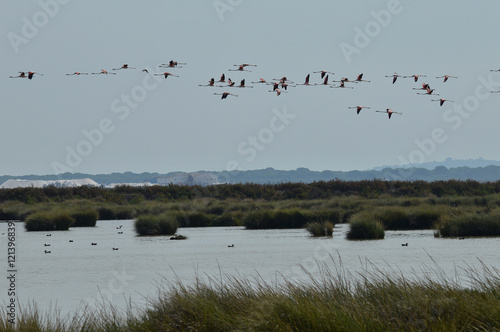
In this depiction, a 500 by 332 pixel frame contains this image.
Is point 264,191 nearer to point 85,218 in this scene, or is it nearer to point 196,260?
point 85,218

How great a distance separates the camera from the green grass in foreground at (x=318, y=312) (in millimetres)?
11312

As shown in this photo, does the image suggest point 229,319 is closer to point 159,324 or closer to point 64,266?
point 159,324

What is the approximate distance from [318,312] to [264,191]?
80.2 metres

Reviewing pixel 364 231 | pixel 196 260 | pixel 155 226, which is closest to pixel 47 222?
pixel 155 226

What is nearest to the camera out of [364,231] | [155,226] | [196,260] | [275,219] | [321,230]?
[196,260]

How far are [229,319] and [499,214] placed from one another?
28911 mm

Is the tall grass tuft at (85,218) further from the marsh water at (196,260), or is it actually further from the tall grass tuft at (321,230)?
the tall grass tuft at (321,230)

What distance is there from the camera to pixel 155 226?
44750 mm

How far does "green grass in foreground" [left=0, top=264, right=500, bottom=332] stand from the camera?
1131 centimetres

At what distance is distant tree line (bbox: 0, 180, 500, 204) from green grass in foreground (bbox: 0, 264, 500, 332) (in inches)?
2688

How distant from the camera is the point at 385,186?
88.9 meters

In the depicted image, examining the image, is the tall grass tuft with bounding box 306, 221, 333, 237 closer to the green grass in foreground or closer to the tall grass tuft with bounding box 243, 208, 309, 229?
the tall grass tuft with bounding box 243, 208, 309, 229

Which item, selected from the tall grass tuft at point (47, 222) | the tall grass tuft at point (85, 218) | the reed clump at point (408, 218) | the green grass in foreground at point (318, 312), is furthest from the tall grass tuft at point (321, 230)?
the green grass in foreground at point (318, 312)

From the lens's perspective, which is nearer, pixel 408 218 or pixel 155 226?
pixel 155 226
